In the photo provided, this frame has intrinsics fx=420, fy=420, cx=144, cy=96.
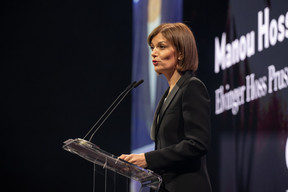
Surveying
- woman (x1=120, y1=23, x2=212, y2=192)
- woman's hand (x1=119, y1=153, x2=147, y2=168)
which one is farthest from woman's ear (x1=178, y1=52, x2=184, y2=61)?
woman's hand (x1=119, y1=153, x2=147, y2=168)

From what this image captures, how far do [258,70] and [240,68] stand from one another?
10.9 inches

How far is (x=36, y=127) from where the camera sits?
4332 mm

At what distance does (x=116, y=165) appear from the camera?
1584 mm

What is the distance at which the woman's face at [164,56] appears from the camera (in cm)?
188

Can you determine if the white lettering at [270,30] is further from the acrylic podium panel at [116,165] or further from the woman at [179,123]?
the acrylic podium panel at [116,165]

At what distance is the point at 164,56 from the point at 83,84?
107 inches

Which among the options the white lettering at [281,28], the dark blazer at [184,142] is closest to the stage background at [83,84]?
the white lettering at [281,28]

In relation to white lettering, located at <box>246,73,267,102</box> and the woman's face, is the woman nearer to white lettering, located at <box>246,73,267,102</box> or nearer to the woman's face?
the woman's face

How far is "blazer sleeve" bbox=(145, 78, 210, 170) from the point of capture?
65.1 inches

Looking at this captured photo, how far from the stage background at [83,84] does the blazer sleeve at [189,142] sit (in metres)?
2.33

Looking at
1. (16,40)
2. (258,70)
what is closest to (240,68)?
(258,70)

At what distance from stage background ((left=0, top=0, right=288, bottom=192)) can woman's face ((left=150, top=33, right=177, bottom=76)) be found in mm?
2191

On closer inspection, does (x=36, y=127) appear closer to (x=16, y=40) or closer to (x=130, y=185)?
(x=16, y=40)

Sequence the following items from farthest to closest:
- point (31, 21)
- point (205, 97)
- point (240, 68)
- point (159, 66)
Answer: point (31, 21), point (240, 68), point (159, 66), point (205, 97)
